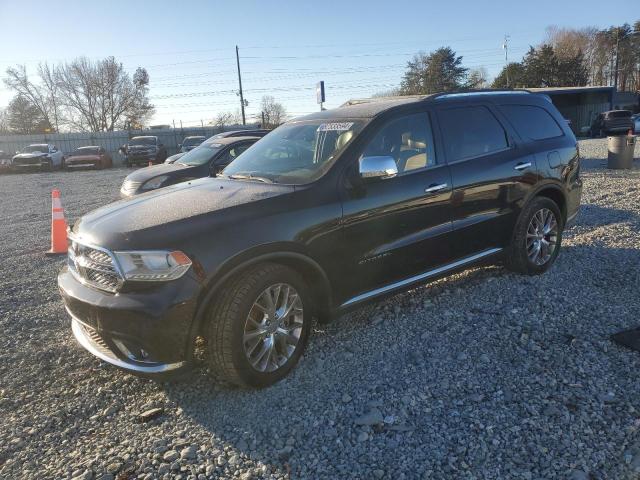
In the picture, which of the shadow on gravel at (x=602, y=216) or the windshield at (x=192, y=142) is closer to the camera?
the shadow on gravel at (x=602, y=216)

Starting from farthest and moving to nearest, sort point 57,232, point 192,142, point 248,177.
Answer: point 192,142, point 57,232, point 248,177

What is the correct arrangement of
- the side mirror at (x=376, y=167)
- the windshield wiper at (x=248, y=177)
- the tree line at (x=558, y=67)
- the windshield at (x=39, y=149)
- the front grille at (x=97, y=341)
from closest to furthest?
1. the front grille at (x=97, y=341)
2. the side mirror at (x=376, y=167)
3. the windshield wiper at (x=248, y=177)
4. the windshield at (x=39, y=149)
5. the tree line at (x=558, y=67)

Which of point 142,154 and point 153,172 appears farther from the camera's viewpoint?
point 142,154

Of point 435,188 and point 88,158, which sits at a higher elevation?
point 88,158

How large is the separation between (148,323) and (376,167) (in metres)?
1.84

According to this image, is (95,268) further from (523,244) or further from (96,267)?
(523,244)

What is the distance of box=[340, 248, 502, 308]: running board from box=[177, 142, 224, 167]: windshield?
235 inches

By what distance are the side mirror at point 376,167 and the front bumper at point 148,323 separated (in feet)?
4.74

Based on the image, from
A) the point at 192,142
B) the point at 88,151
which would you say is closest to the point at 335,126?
the point at 192,142

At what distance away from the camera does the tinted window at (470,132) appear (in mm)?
4293

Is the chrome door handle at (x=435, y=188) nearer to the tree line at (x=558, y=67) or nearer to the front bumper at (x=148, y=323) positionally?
the front bumper at (x=148, y=323)

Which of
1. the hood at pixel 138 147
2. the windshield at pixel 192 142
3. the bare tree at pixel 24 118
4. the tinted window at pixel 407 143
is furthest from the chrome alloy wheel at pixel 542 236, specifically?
the bare tree at pixel 24 118

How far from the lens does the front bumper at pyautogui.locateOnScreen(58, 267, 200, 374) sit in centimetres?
281

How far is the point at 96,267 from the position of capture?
3.06 m
